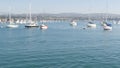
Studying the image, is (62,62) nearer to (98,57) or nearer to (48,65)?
(48,65)

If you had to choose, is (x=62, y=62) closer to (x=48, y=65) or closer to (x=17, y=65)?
(x=48, y=65)

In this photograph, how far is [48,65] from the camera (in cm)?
3288

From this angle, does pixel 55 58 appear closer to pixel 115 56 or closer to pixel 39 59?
pixel 39 59

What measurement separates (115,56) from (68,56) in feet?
23.1

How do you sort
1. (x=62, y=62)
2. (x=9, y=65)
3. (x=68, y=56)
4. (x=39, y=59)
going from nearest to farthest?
(x=9, y=65) → (x=62, y=62) → (x=39, y=59) → (x=68, y=56)

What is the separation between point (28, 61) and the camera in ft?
116

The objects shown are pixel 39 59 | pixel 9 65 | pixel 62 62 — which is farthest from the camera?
pixel 39 59

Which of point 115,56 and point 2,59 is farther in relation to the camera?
point 115,56

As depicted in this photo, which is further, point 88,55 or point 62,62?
point 88,55

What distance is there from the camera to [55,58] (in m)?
38.1

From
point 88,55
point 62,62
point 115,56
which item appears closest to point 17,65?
point 62,62

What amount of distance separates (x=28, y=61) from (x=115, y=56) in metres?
13.3

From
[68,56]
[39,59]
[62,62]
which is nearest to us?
[62,62]

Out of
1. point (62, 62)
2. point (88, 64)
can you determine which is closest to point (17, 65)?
point (62, 62)
